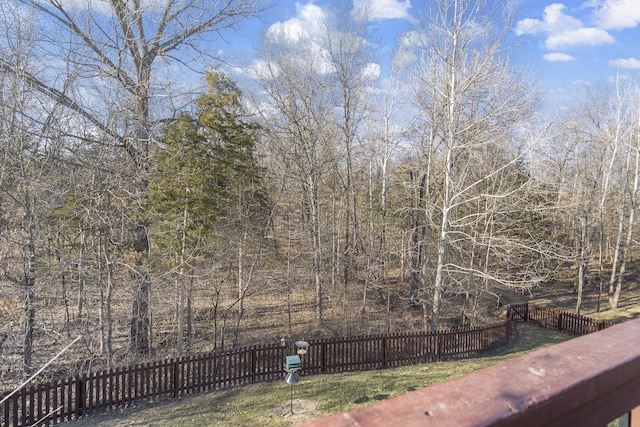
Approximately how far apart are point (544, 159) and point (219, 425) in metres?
9.95

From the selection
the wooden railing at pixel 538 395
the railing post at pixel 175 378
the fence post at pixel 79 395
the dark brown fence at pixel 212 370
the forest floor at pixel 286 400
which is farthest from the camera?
the railing post at pixel 175 378

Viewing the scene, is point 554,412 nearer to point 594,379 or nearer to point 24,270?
point 594,379

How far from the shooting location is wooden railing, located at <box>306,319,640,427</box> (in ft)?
1.78

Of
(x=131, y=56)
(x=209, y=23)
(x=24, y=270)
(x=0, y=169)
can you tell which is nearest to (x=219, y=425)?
(x=24, y=270)

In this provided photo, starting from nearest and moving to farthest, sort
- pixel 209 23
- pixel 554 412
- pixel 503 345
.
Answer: pixel 554 412, pixel 209 23, pixel 503 345

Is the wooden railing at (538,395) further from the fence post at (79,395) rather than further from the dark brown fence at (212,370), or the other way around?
the fence post at (79,395)

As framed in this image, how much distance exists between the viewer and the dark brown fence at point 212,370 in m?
7.09

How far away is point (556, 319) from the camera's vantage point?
15.7 m

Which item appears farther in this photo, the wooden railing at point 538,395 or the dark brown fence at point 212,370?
the dark brown fence at point 212,370

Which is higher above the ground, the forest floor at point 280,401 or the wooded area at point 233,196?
the wooded area at point 233,196

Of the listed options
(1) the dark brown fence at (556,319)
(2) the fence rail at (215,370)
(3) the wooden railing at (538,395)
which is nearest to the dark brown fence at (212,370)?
(2) the fence rail at (215,370)

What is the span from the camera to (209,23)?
1109cm

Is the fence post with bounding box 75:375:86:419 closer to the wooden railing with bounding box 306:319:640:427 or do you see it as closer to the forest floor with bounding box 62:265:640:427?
the forest floor with bounding box 62:265:640:427

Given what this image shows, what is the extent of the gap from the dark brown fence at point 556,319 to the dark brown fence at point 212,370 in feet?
14.5
